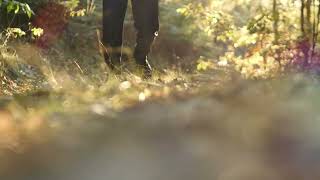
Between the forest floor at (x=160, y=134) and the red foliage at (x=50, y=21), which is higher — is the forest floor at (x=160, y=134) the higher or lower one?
the higher one

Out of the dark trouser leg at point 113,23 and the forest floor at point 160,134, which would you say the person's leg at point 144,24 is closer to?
the dark trouser leg at point 113,23

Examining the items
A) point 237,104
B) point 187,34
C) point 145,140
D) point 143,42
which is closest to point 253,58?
point 143,42

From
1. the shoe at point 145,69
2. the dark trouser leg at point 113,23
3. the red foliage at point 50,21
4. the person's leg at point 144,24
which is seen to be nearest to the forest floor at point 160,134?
the shoe at point 145,69

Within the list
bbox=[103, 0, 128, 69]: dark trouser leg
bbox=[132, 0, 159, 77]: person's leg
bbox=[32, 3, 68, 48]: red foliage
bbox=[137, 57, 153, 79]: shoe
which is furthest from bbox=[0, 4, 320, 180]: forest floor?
bbox=[32, 3, 68, 48]: red foliage

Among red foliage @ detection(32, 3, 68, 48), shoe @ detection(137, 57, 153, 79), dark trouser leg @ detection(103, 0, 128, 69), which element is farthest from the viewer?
red foliage @ detection(32, 3, 68, 48)

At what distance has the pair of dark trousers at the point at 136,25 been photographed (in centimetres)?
680

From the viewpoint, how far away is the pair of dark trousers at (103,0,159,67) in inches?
268

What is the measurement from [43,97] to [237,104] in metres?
1.44

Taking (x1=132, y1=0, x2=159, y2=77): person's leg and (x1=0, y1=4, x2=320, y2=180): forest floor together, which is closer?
(x1=0, y1=4, x2=320, y2=180): forest floor

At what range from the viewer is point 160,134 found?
3.35 m

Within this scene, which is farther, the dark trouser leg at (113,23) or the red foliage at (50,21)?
the red foliage at (50,21)

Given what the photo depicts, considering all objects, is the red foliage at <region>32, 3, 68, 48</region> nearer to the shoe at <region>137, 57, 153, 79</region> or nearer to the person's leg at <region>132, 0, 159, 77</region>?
the person's leg at <region>132, 0, 159, 77</region>

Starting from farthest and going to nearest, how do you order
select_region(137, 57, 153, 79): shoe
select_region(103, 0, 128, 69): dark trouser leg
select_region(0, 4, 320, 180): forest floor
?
select_region(103, 0, 128, 69): dark trouser leg, select_region(137, 57, 153, 79): shoe, select_region(0, 4, 320, 180): forest floor

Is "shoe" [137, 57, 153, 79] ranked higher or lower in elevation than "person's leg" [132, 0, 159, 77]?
lower
